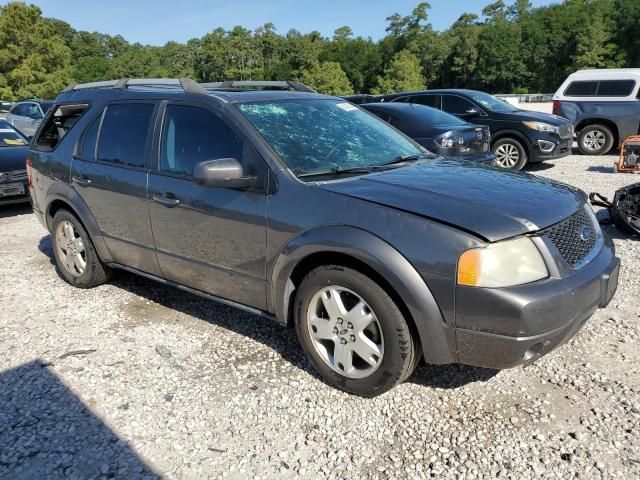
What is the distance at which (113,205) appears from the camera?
4215 mm

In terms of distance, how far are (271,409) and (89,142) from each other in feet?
9.39

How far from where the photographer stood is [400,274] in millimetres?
2645

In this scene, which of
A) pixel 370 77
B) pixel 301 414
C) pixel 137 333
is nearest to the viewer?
Answer: pixel 301 414

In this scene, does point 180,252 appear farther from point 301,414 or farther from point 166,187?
point 301,414

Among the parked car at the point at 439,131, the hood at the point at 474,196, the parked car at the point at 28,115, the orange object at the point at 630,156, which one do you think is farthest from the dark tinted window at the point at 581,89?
the parked car at the point at 28,115

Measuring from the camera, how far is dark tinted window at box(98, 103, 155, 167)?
4004 mm

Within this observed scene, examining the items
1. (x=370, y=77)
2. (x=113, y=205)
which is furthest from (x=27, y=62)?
(x=370, y=77)

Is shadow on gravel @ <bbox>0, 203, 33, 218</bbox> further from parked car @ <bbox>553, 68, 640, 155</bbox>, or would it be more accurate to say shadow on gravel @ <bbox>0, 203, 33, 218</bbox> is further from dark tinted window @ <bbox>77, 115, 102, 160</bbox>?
parked car @ <bbox>553, 68, 640, 155</bbox>

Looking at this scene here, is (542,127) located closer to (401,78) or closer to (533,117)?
(533,117)

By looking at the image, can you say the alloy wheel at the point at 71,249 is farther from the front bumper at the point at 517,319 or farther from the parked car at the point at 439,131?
the parked car at the point at 439,131

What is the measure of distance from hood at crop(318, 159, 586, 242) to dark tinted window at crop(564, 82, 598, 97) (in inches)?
434

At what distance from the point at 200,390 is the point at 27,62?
172 feet

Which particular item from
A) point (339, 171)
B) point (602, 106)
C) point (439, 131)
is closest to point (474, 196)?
point (339, 171)

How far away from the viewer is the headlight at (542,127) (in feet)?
33.7
